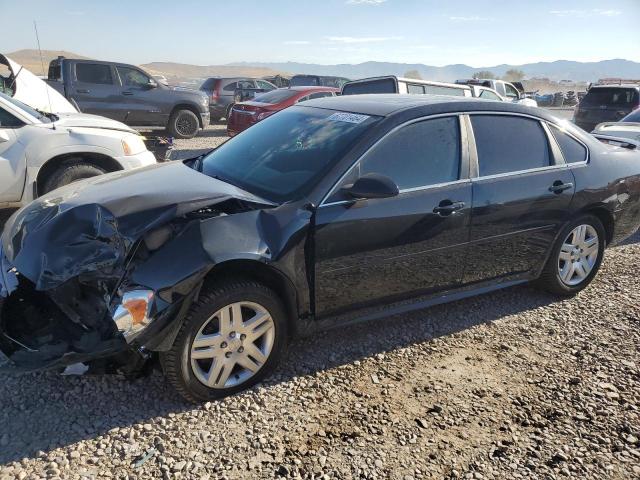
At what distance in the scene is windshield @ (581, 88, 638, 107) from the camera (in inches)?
494

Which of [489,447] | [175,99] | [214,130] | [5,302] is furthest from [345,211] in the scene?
[214,130]

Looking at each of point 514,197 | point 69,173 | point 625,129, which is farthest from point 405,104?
point 625,129

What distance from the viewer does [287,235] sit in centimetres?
288

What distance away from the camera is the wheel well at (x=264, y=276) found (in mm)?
2727

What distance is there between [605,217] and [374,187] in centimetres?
263

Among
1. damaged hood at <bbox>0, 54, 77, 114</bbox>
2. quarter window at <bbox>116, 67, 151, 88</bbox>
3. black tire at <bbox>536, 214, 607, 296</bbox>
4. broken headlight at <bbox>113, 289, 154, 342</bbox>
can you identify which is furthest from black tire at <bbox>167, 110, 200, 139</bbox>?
broken headlight at <bbox>113, 289, 154, 342</bbox>

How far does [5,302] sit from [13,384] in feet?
1.70

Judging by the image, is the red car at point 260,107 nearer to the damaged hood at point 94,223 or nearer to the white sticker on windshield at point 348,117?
the white sticker on windshield at point 348,117

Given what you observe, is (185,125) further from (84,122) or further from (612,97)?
(612,97)

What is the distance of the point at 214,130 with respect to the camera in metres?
16.2

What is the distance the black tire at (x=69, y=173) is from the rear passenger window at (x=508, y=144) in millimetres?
4198

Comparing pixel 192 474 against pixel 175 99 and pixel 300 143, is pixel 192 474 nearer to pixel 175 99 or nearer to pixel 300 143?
pixel 300 143

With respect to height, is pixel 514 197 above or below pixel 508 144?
below

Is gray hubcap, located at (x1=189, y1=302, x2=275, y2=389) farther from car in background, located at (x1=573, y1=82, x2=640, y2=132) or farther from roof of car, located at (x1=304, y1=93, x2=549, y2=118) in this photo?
car in background, located at (x1=573, y1=82, x2=640, y2=132)
